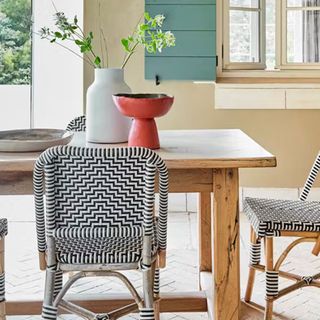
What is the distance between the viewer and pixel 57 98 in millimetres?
4781

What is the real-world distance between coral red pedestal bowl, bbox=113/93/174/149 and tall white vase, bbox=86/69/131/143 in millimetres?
118

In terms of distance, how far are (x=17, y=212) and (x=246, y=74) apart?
2.21 metres

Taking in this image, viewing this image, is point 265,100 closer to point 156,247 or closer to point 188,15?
point 188,15

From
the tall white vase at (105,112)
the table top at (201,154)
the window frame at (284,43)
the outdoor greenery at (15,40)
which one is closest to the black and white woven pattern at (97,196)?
the table top at (201,154)

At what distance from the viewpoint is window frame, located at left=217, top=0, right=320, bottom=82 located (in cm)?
477

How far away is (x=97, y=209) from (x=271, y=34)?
133 inches

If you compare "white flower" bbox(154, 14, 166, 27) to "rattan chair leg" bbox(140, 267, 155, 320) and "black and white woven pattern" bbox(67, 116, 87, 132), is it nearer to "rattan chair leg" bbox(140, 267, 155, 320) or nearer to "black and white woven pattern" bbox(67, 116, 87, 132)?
"black and white woven pattern" bbox(67, 116, 87, 132)

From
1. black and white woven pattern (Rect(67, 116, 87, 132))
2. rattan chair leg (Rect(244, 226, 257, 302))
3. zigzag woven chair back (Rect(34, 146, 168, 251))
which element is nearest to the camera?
zigzag woven chair back (Rect(34, 146, 168, 251))

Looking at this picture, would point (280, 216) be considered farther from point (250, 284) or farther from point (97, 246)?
point (97, 246)

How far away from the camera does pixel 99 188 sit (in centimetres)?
193

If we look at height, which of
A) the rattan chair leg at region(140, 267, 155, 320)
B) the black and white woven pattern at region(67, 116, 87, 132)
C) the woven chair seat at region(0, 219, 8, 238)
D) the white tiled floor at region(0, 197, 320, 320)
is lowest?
the white tiled floor at region(0, 197, 320, 320)

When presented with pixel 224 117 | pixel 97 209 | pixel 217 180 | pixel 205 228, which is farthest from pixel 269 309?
pixel 224 117

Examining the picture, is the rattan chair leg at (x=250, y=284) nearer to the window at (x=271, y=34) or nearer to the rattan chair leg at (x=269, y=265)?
the rattan chair leg at (x=269, y=265)

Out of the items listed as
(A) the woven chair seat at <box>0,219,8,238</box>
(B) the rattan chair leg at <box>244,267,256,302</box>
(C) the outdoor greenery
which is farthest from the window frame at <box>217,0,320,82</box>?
(A) the woven chair seat at <box>0,219,8,238</box>
